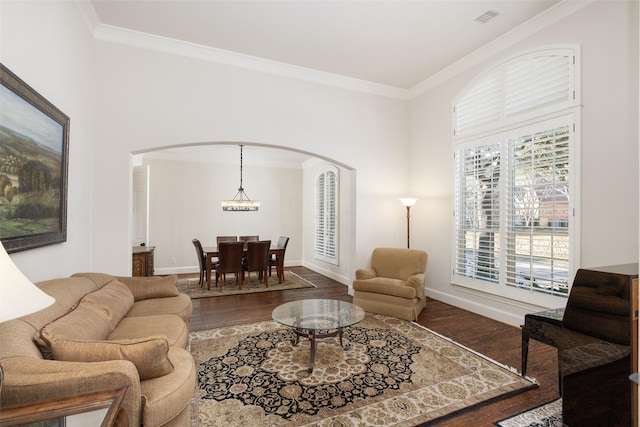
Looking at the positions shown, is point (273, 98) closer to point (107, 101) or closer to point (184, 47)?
point (184, 47)

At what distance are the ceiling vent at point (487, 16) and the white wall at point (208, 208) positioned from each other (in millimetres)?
5892

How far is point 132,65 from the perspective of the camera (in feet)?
12.9

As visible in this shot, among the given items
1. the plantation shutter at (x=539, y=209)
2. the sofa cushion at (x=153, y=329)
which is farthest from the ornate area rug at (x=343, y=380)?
the plantation shutter at (x=539, y=209)

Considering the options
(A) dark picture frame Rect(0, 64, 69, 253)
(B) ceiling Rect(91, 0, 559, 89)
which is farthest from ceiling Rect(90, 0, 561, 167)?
(A) dark picture frame Rect(0, 64, 69, 253)

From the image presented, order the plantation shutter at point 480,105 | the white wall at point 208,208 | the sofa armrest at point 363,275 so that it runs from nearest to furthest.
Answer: the plantation shutter at point 480,105
the sofa armrest at point 363,275
the white wall at point 208,208

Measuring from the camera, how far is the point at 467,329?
3766 millimetres

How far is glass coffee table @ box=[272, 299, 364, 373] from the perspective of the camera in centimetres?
281

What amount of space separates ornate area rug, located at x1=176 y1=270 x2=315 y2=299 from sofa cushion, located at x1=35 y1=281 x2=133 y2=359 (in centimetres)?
259

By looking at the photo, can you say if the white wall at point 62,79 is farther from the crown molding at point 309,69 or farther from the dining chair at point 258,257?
the dining chair at point 258,257

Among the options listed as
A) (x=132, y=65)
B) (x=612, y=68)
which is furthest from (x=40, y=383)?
(x=612, y=68)

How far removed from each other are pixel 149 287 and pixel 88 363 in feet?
6.36

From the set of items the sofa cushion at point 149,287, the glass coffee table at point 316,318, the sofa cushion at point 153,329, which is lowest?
the glass coffee table at point 316,318

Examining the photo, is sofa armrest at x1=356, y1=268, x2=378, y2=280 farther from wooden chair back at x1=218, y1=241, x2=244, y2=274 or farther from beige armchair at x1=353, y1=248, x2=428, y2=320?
wooden chair back at x1=218, y1=241, x2=244, y2=274

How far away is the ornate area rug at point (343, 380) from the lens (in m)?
2.15
